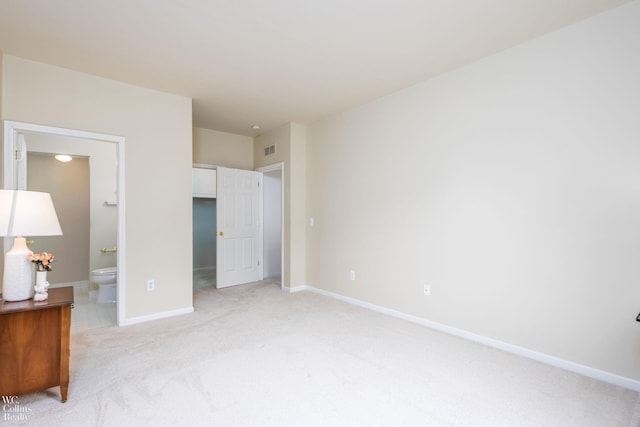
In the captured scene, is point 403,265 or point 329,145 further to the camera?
point 329,145

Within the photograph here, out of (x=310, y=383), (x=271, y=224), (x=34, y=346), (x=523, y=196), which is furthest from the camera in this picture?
(x=271, y=224)

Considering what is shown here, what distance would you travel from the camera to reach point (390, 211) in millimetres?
3891

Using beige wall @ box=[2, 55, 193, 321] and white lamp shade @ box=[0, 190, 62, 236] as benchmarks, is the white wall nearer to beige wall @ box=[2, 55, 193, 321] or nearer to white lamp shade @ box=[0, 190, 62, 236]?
beige wall @ box=[2, 55, 193, 321]

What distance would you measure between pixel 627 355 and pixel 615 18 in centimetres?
238

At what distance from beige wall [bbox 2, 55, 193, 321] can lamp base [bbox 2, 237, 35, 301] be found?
1.49m

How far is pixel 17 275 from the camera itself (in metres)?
2.02

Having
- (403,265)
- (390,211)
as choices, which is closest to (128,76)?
(390,211)

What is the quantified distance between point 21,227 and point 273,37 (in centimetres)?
218

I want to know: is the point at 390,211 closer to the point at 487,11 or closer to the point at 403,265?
the point at 403,265

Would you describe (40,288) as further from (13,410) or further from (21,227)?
(13,410)

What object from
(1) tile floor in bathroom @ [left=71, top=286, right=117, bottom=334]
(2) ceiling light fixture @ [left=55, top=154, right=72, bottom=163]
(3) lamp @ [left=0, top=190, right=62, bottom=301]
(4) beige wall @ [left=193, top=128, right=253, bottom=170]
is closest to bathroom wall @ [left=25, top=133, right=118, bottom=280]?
(2) ceiling light fixture @ [left=55, top=154, right=72, bottom=163]

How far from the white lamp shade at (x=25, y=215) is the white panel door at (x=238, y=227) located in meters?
3.18

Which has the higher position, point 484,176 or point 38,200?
point 484,176

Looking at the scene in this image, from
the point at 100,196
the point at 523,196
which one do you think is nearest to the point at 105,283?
the point at 100,196
